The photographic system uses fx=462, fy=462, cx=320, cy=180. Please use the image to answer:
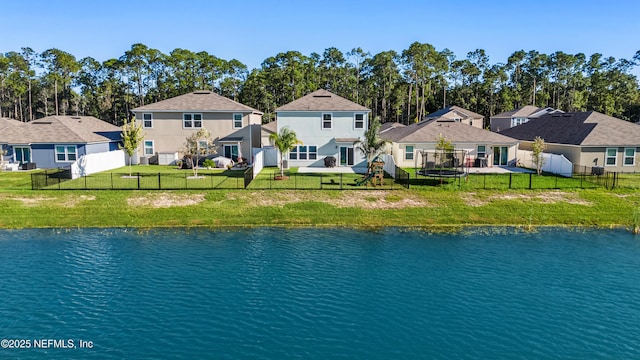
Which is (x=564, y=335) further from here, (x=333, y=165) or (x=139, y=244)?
(x=333, y=165)

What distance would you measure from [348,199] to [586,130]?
26685 millimetres

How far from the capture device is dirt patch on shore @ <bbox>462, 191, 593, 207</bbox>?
101ft

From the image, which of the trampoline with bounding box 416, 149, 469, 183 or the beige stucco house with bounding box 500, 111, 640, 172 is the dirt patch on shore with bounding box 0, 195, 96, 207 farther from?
the beige stucco house with bounding box 500, 111, 640, 172

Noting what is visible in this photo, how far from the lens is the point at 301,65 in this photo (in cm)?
9106

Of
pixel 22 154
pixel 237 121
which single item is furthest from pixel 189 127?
pixel 22 154

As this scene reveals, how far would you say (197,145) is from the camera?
40.8 meters

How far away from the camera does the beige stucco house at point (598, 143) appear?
40.9 m

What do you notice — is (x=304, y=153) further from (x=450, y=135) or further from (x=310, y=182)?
(x=450, y=135)

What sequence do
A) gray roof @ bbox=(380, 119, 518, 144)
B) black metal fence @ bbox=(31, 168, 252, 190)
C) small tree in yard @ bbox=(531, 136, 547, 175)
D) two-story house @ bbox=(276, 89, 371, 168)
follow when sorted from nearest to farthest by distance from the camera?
black metal fence @ bbox=(31, 168, 252, 190) → small tree in yard @ bbox=(531, 136, 547, 175) → two-story house @ bbox=(276, 89, 371, 168) → gray roof @ bbox=(380, 119, 518, 144)

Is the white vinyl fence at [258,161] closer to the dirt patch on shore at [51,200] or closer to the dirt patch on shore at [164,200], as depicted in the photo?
the dirt patch on shore at [164,200]

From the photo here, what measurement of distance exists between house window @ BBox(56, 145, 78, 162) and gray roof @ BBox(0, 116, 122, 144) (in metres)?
0.64

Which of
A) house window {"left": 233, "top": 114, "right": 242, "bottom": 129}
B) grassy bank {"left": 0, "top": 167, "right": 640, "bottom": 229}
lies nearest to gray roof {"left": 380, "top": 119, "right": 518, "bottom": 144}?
grassy bank {"left": 0, "top": 167, "right": 640, "bottom": 229}

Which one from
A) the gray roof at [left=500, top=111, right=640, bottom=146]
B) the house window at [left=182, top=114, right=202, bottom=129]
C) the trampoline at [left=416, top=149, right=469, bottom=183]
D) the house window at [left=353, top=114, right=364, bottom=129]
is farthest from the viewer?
the house window at [left=182, top=114, right=202, bottom=129]

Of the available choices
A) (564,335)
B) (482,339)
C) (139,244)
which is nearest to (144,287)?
(139,244)
